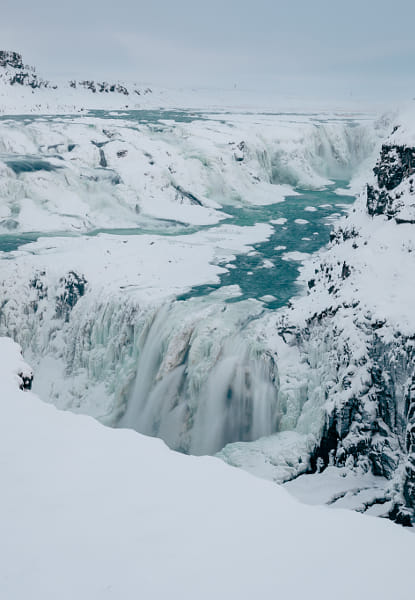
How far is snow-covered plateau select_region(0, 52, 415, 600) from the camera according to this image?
4.71 m

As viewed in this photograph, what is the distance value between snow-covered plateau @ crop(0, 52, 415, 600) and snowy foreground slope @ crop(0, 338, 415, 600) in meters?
0.02

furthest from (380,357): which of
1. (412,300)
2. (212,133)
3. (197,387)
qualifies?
(212,133)

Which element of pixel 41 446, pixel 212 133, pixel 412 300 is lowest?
pixel 41 446

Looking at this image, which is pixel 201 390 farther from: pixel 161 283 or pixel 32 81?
pixel 32 81

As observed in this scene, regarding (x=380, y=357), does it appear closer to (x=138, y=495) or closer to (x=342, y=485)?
(x=342, y=485)

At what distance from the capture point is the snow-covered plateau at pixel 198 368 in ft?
15.5

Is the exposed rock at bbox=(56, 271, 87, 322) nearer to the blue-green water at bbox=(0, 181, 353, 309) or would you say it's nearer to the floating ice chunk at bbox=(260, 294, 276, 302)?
the blue-green water at bbox=(0, 181, 353, 309)

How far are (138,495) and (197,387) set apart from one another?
949 centimetres

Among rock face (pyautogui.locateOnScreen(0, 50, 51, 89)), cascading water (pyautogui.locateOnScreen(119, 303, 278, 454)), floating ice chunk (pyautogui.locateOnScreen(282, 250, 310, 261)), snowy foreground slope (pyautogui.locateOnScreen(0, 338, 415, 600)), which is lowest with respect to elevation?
cascading water (pyautogui.locateOnScreen(119, 303, 278, 454))

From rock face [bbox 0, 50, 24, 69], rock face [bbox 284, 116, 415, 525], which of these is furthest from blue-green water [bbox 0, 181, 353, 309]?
rock face [bbox 0, 50, 24, 69]

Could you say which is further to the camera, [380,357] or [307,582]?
[380,357]

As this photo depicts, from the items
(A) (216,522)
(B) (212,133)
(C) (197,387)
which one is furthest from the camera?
(B) (212,133)

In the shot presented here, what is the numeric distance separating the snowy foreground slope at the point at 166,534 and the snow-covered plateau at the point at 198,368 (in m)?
0.02

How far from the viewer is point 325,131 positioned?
48344mm
